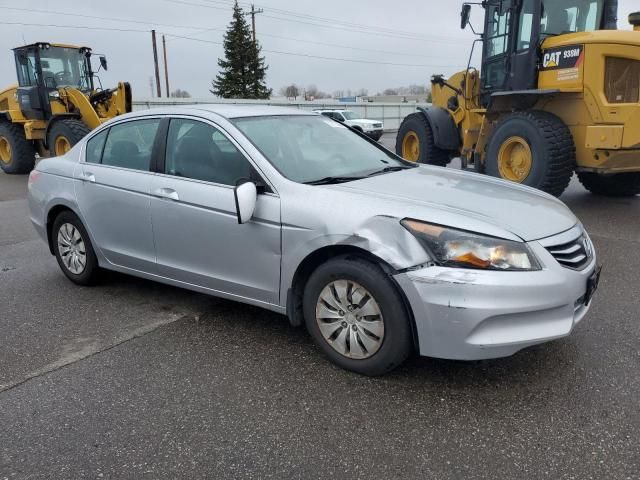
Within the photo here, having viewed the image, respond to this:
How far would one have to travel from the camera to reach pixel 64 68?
13797mm

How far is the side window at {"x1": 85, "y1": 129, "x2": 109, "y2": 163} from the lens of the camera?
14.9ft

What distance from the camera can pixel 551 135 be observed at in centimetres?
705

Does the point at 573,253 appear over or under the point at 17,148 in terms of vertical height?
over

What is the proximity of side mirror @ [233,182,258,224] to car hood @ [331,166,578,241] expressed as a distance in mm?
507

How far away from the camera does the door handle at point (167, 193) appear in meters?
3.78

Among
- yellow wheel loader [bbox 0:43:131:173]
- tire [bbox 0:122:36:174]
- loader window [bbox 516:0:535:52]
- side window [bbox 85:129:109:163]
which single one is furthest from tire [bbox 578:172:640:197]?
tire [bbox 0:122:36:174]

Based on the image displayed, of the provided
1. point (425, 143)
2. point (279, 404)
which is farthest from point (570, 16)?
point (279, 404)

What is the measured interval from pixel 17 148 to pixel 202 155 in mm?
12361

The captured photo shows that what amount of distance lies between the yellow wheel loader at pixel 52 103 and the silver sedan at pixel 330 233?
9062mm

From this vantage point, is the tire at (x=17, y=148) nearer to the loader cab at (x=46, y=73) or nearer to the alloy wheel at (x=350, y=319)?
the loader cab at (x=46, y=73)

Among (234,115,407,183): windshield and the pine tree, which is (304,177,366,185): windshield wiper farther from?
the pine tree

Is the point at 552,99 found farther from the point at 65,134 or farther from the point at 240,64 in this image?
the point at 240,64

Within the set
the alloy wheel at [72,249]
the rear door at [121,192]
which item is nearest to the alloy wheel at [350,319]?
the rear door at [121,192]

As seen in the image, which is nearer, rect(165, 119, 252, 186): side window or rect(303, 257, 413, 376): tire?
rect(303, 257, 413, 376): tire
